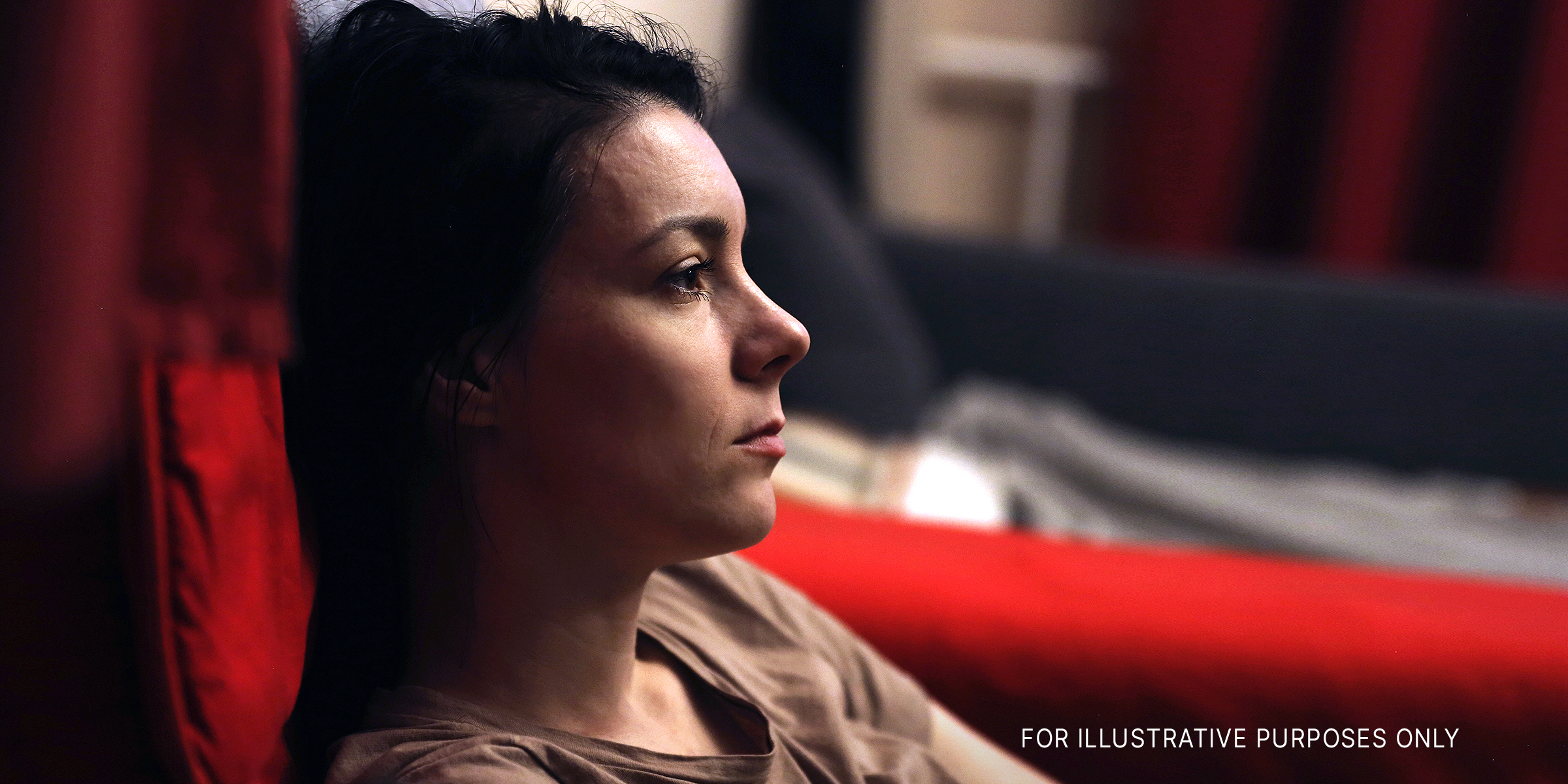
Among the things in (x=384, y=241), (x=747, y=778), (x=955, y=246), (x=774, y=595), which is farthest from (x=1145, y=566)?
(x=955, y=246)

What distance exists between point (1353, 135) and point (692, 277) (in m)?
2.58

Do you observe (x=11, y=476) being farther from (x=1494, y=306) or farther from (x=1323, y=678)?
(x=1494, y=306)

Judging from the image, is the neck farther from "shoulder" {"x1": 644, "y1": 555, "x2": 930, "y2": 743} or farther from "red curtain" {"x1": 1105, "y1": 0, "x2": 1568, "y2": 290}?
"red curtain" {"x1": 1105, "y1": 0, "x2": 1568, "y2": 290}

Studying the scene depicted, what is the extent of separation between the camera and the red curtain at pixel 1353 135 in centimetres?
249

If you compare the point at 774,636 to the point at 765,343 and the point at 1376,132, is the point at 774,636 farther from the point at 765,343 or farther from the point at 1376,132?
the point at 1376,132

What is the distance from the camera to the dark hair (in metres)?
0.45

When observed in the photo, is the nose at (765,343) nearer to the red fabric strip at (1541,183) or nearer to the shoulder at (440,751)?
the shoulder at (440,751)

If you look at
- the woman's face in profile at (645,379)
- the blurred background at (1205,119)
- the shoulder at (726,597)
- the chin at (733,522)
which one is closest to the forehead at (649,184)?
the woman's face in profile at (645,379)

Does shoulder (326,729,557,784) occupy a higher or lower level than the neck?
lower

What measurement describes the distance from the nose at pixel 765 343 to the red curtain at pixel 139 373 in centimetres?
17

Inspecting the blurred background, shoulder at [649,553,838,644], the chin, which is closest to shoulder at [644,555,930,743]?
shoulder at [649,553,838,644]

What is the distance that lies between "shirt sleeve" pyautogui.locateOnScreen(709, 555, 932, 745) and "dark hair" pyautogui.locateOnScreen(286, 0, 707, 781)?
0.20 m

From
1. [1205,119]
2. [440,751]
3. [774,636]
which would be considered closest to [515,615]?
[440,751]

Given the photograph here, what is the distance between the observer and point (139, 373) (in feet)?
1.27
